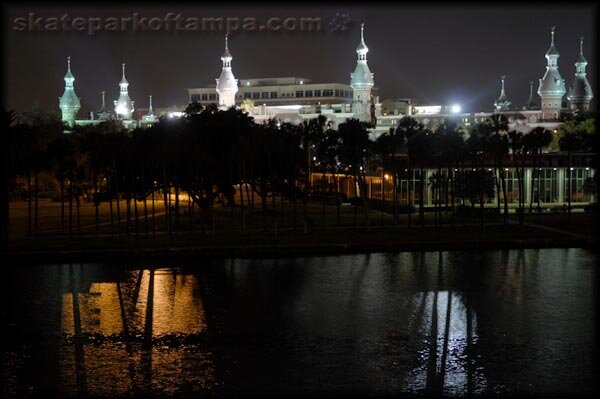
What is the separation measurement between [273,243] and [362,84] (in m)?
118

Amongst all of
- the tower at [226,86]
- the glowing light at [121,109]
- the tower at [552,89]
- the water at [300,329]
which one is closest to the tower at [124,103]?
the glowing light at [121,109]

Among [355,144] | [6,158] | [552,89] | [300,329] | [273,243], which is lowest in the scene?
[300,329]

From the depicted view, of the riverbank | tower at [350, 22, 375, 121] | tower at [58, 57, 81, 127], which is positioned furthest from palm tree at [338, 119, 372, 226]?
tower at [58, 57, 81, 127]

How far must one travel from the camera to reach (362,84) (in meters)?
151

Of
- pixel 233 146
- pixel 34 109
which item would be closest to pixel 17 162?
pixel 233 146

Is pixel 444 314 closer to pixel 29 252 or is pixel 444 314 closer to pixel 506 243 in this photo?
pixel 506 243

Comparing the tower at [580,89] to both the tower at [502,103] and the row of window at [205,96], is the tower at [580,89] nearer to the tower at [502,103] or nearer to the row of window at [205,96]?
the tower at [502,103]

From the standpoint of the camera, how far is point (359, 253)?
34.2m

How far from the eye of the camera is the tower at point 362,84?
15062 cm

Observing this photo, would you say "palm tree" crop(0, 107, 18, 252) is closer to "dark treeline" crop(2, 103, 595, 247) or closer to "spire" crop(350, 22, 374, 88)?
"dark treeline" crop(2, 103, 595, 247)

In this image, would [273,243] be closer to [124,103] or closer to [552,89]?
[552,89]

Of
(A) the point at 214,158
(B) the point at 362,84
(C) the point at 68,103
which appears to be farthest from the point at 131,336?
(C) the point at 68,103

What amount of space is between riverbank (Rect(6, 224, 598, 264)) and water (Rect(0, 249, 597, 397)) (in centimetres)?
264

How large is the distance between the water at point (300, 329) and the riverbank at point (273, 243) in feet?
8.66
